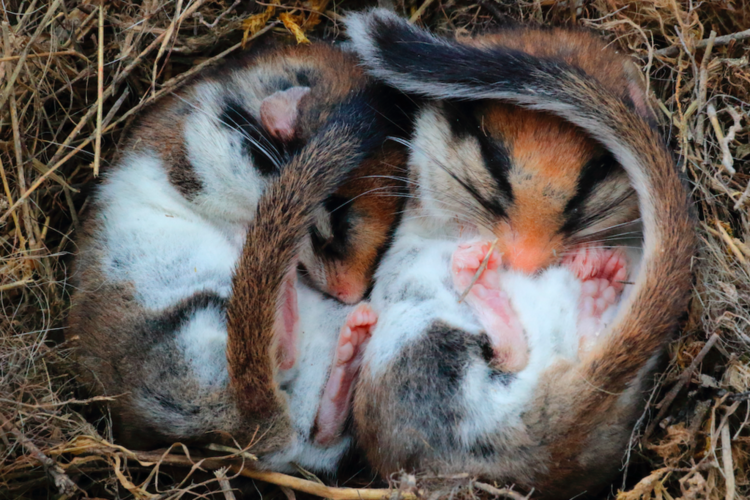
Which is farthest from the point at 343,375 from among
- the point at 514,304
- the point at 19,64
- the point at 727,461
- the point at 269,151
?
the point at 19,64

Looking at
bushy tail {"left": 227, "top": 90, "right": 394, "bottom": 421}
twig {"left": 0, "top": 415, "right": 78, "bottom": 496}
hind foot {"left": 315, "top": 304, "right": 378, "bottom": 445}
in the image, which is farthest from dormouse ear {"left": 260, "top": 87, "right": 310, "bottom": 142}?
twig {"left": 0, "top": 415, "right": 78, "bottom": 496}

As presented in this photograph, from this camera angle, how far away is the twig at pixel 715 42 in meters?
3.06

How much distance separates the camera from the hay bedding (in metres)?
2.62

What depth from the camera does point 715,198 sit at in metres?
2.91

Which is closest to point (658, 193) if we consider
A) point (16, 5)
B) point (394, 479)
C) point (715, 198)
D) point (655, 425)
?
point (715, 198)

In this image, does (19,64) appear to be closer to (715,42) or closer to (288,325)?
(288,325)

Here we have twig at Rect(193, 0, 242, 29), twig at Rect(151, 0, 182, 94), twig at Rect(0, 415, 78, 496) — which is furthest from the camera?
twig at Rect(193, 0, 242, 29)

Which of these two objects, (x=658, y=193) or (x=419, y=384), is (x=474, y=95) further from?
(x=419, y=384)

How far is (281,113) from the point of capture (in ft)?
9.95

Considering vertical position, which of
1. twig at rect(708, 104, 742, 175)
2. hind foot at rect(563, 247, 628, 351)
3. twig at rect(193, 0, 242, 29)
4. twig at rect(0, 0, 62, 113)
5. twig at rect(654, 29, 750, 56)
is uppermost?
twig at rect(654, 29, 750, 56)

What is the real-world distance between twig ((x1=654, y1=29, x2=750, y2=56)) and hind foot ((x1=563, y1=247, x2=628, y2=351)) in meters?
1.11

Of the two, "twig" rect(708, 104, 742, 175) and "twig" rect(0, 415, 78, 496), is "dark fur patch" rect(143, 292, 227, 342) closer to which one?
"twig" rect(0, 415, 78, 496)

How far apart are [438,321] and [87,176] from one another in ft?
6.65

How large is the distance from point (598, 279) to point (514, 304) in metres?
0.39
